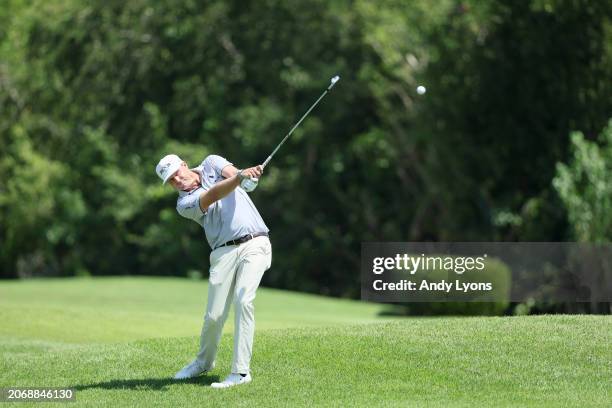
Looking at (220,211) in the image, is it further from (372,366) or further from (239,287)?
(372,366)

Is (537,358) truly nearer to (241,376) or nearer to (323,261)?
(241,376)

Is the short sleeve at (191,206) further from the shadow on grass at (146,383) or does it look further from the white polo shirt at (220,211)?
the shadow on grass at (146,383)

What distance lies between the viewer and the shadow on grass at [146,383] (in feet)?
36.2

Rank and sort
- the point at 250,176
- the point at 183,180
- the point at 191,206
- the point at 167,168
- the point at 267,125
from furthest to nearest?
the point at 267,125 → the point at 183,180 → the point at 167,168 → the point at 191,206 → the point at 250,176

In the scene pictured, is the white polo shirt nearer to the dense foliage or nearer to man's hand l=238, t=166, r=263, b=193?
man's hand l=238, t=166, r=263, b=193

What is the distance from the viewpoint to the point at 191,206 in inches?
418

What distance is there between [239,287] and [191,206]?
875mm

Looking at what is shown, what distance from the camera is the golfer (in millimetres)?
10609

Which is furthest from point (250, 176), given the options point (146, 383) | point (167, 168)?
point (146, 383)

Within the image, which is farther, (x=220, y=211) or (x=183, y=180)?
(x=183, y=180)

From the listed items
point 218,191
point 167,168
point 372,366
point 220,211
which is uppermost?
point 167,168

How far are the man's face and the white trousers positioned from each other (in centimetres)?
67

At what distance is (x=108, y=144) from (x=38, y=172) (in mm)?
2686

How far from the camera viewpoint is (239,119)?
38.8 meters
